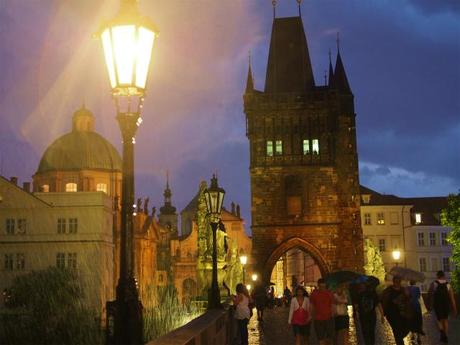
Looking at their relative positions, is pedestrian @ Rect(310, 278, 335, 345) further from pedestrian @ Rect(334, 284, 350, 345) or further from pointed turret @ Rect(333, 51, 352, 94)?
pointed turret @ Rect(333, 51, 352, 94)

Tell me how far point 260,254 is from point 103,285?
14.3 m

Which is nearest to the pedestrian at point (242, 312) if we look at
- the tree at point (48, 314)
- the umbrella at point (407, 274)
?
the tree at point (48, 314)

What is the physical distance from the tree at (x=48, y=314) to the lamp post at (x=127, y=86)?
955cm

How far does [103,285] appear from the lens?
61.5m

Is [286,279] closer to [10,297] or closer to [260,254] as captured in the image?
[260,254]

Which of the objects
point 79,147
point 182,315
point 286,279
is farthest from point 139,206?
point 182,315

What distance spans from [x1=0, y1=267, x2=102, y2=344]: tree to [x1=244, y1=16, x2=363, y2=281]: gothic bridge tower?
17.8 meters

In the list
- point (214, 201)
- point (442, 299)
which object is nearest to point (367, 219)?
point (214, 201)

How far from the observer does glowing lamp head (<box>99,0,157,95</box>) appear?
746 cm

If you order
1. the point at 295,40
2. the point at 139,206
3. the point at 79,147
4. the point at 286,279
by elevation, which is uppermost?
the point at 295,40

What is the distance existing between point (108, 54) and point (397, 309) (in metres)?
8.20

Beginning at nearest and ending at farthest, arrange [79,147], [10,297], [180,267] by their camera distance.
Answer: [10,297]
[79,147]
[180,267]

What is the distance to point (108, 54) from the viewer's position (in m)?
7.57

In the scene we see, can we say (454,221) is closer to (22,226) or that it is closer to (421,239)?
(421,239)
